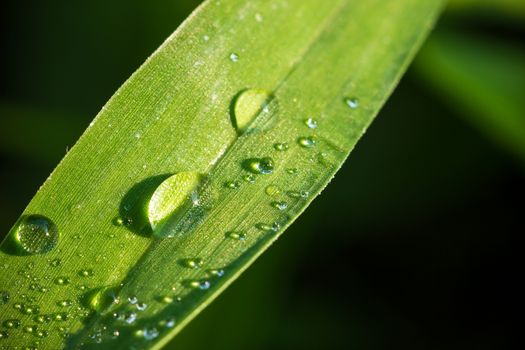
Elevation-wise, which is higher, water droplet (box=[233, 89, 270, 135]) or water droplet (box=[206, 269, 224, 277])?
water droplet (box=[233, 89, 270, 135])

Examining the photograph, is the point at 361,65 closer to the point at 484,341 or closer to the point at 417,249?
the point at 417,249

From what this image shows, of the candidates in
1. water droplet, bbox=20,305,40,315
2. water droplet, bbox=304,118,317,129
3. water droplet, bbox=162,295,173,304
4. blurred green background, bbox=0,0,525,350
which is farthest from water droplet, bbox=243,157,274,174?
blurred green background, bbox=0,0,525,350

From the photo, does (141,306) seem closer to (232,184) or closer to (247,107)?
(232,184)

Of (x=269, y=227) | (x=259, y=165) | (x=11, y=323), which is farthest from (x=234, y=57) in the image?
(x=11, y=323)

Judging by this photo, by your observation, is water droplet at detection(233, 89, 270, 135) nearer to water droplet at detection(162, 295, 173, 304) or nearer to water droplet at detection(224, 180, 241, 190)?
water droplet at detection(224, 180, 241, 190)

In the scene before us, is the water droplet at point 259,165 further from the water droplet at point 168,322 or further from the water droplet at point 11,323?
the water droplet at point 11,323

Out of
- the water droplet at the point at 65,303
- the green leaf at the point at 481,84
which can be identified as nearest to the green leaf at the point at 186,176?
the water droplet at the point at 65,303

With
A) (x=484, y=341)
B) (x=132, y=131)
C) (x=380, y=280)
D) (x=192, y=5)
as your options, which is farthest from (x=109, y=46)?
(x=484, y=341)

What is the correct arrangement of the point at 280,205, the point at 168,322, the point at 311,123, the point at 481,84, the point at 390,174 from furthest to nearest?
1. the point at 390,174
2. the point at 481,84
3. the point at 311,123
4. the point at 280,205
5. the point at 168,322
